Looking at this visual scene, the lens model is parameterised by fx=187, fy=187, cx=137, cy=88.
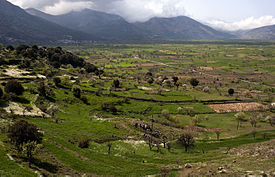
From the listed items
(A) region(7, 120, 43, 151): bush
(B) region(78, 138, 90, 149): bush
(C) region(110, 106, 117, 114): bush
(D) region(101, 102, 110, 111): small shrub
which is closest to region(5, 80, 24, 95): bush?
(D) region(101, 102, 110, 111): small shrub

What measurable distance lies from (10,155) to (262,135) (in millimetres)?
71879

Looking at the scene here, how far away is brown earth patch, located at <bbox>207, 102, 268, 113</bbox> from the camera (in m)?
99.5

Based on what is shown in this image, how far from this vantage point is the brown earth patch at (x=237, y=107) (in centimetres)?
9950

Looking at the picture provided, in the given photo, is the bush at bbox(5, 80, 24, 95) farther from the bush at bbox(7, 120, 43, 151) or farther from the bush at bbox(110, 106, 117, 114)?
the bush at bbox(7, 120, 43, 151)

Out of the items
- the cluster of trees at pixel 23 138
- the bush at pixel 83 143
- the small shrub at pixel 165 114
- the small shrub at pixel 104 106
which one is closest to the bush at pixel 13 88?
the small shrub at pixel 104 106

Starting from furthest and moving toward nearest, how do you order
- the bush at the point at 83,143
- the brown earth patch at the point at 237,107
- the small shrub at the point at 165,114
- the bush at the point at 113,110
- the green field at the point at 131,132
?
the brown earth patch at the point at 237,107 → the small shrub at the point at 165,114 → the bush at the point at 113,110 → the bush at the point at 83,143 → the green field at the point at 131,132

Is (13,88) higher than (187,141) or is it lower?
higher

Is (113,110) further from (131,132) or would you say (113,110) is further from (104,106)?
(131,132)

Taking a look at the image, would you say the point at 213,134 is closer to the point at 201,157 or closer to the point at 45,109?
the point at 201,157

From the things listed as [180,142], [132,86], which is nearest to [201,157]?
[180,142]

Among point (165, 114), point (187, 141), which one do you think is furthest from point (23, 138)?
point (165, 114)

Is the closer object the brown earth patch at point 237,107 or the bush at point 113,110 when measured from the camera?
the bush at point 113,110

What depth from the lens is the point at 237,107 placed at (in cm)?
10331

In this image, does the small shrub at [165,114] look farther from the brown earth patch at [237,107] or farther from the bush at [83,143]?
the bush at [83,143]
